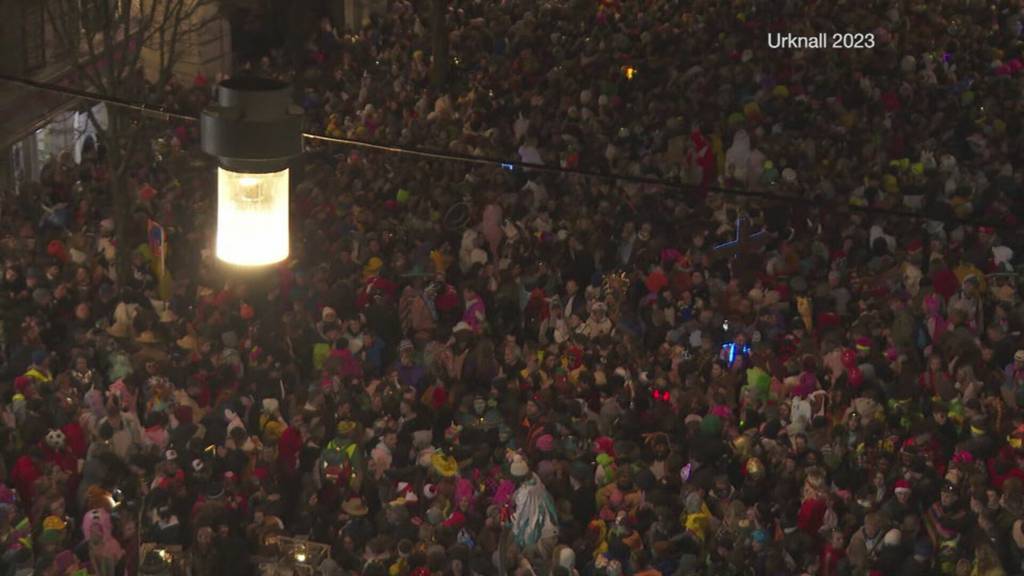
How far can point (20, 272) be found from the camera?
18281 mm

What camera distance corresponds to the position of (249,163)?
5672mm

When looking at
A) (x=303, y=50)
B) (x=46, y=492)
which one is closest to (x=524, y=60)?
(x=303, y=50)

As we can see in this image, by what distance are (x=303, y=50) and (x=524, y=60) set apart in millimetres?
3569

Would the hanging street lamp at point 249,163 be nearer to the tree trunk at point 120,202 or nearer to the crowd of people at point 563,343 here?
the crowd of people at point 563,343

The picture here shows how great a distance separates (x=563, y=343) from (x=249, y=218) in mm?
11011

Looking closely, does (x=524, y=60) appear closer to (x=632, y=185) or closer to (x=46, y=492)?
(x=632, y=185)

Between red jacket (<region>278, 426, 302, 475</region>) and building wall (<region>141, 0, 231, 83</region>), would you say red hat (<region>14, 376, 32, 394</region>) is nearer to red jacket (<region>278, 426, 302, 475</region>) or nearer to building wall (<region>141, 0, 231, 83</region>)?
red jacket (<region>278, 426, 302, 475</region>)

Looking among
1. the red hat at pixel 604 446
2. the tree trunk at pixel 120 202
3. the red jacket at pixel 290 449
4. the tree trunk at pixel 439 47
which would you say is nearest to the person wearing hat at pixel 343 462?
the red jacket at pixel 290 449

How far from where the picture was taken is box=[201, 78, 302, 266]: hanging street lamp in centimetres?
565

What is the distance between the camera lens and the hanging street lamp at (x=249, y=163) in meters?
5.65

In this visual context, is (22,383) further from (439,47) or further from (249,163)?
(439,47)

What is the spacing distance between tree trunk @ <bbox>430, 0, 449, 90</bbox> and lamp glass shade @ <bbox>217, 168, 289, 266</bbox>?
19934 millimetres

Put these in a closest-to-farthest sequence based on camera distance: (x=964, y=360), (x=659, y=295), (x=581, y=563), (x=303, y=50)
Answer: (x=581, y=563) → (x=964, y=360) → (x=659, y=295) → (x=303, y=50)

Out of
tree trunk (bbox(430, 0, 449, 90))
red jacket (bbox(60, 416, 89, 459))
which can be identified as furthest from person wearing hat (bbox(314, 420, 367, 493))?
tree trunk (bbox(430, 0, 449, 90))
